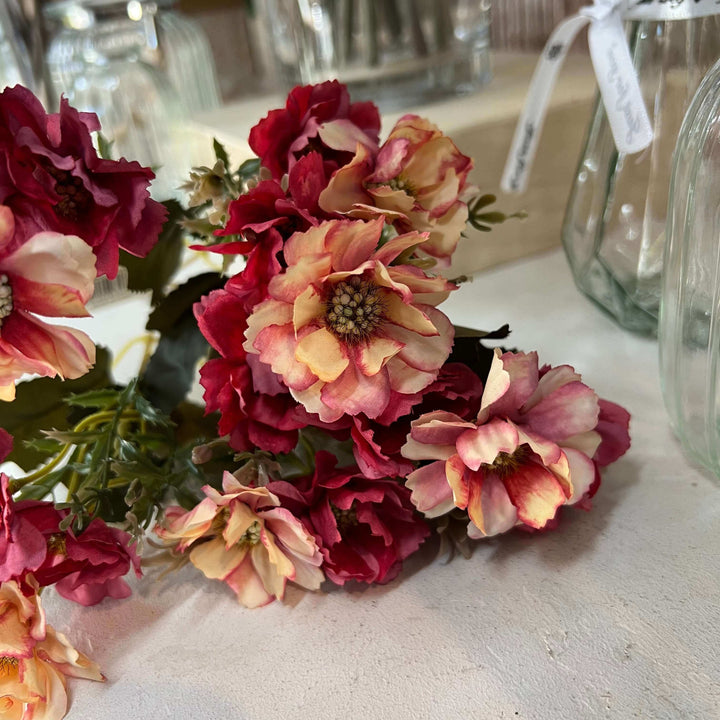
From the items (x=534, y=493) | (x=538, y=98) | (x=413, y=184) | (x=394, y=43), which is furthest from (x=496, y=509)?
(x=394, y=43)

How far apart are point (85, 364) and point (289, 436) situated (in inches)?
2.7

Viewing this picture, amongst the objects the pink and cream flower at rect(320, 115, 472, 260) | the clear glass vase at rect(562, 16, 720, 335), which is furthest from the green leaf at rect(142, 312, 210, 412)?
the clear glass vase at rect(562, 16, 720, 335)

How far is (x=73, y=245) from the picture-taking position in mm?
194

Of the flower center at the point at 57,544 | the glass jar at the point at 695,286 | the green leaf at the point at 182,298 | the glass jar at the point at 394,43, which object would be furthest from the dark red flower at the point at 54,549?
the glass jar at the point at 394,43

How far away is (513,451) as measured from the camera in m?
0.22

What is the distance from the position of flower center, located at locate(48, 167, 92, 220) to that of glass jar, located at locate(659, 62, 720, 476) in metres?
0.21

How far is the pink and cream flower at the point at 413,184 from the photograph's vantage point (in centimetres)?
25

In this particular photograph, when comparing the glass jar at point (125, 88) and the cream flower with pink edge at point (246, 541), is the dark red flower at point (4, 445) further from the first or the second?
the glass jar at point (125, 88)

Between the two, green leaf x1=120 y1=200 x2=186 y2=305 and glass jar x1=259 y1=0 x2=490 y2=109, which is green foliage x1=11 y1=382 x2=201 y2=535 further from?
glass jar x1=259 y1=0 x2=490 y2=109

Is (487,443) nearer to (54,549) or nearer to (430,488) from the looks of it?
(430,488)

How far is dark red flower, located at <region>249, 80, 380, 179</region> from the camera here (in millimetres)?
253

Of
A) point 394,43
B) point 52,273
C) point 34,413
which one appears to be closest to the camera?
point 52,273

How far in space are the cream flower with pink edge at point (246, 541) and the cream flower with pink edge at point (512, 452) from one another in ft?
0.14

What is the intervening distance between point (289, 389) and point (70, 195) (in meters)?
0.09
